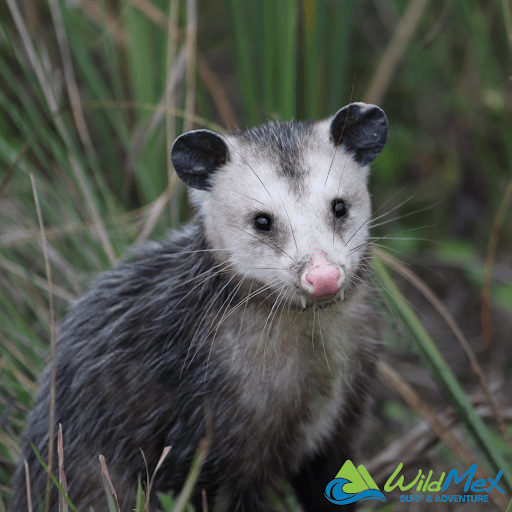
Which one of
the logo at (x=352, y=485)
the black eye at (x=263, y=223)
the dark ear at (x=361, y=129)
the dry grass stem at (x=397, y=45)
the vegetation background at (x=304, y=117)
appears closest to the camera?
the black eye at (x=263, y=223)

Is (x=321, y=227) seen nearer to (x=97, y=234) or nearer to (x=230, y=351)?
(x=230, y=351)

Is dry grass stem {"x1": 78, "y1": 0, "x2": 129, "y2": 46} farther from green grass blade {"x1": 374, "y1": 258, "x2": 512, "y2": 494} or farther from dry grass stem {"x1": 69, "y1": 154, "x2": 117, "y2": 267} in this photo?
green grass blade {"x1": 374, "y1": 258, "x2": 512, "y2": 494}

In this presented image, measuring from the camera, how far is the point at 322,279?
1.49m

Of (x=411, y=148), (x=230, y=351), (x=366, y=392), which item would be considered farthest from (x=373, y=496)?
(x=411, y=148)

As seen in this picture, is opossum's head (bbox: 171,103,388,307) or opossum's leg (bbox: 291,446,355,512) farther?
opossum's leg (bbox: 291,446,355,512)

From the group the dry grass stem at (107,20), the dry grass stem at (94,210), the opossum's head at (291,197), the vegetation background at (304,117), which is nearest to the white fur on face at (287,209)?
the opossum's head at (291,197)

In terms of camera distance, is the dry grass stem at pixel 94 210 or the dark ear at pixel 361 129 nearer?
the dark ear at pixel 361 129

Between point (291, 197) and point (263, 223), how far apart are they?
10 cm

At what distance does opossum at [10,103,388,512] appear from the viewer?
177 cm

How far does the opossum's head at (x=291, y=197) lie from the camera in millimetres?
1609

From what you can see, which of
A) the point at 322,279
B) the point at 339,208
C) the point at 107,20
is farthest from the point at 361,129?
the point at 107,20

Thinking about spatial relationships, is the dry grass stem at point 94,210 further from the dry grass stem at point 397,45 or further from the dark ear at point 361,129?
→ the dry grass stem at point 397,45

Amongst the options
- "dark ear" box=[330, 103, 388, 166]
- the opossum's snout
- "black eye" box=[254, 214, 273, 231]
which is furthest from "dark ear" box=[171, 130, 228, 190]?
the opossum's snout

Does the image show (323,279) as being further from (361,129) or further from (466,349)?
(466,349)
